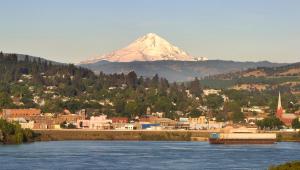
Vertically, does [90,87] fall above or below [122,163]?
above

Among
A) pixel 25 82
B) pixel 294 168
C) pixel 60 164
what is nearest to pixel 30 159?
pixel 60 164

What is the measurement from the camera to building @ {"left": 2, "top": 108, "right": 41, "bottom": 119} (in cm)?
15688

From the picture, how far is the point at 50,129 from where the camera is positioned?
459ft

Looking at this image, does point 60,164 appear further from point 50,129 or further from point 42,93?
point 42,93

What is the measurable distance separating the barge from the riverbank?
977cm

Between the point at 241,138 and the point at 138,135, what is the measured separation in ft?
60.3

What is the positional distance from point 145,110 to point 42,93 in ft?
76.5

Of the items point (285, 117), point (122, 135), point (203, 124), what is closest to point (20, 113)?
point (122, 135)

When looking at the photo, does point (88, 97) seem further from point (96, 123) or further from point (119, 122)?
point (96, 123)

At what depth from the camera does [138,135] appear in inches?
5453

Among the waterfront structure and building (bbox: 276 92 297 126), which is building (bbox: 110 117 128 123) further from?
building (bbox: 276 92 297 126)

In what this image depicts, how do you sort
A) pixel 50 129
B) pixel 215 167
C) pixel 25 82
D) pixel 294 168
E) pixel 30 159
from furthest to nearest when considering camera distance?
pixel 25 82, pixel 50 129, pixel 30 159, pixel 215 167, pixel 294 168

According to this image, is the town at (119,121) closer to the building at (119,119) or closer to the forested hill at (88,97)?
the building at (119,119)

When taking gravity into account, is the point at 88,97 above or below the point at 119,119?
above
